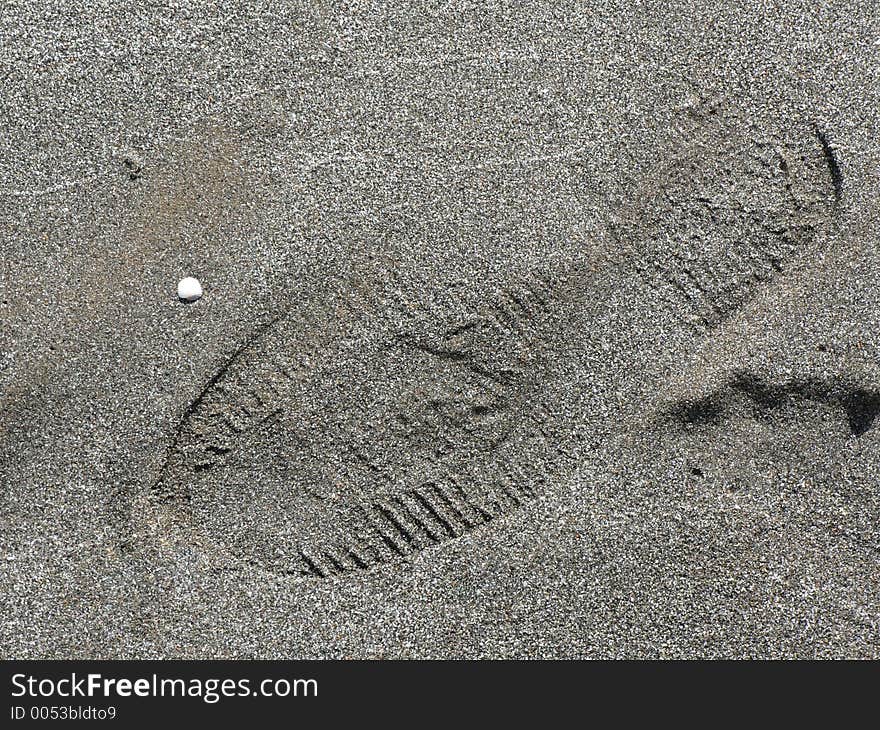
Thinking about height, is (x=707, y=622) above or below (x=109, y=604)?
above

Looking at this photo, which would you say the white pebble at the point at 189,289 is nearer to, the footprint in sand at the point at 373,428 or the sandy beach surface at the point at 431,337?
the sandy beach surface at the point at 431,337

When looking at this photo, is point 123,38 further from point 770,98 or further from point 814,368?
point 814,368

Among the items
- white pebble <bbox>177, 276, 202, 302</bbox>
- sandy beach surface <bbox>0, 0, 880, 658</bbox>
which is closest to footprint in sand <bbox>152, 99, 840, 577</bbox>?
sandy beach surface <bbox>0, 0, 880, 658</bbox>

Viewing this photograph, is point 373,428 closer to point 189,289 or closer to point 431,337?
point 431,337

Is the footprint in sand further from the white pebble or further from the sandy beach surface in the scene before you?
the white pebble

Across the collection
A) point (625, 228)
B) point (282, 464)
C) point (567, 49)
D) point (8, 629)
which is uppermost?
point (567, 49)

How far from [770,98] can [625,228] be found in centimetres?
62

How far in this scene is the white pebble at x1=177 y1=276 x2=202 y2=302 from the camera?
2.62 metres

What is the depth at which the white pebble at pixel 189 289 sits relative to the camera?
2.62 meters

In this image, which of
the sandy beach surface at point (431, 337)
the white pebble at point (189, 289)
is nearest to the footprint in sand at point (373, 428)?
the sandy beach surface at point (431, 337)

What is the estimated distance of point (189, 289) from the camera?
2.62 meters

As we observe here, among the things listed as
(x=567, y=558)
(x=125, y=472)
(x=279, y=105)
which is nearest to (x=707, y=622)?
(x=567, y=558)

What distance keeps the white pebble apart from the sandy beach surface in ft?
0.09

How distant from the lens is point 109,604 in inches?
102
